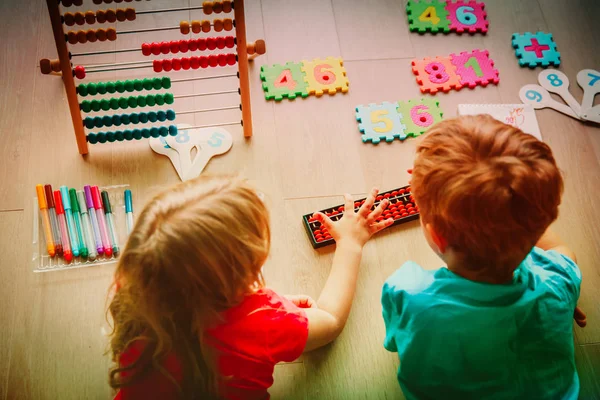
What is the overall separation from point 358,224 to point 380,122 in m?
0.34

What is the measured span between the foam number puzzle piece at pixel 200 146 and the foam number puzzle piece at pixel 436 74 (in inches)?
22.2

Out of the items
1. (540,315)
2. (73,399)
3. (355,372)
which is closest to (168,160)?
(73,399)

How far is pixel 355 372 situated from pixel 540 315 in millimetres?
398

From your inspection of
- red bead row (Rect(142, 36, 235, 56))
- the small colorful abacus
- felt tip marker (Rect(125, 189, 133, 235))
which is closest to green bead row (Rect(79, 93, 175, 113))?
red bead row (Rect(142, 36, 235, 56))

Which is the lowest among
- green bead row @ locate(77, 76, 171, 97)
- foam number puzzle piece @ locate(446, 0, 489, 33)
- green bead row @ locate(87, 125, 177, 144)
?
green bead row @ locate(87, 125, 177, 144)

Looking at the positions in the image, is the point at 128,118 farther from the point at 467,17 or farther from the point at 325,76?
the point at 467,17

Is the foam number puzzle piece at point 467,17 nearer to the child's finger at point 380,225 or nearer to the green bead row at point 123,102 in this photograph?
the child's finger at point 380,225

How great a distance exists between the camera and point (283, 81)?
140 cm

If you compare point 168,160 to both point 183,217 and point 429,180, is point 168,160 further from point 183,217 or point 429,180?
point 429,180

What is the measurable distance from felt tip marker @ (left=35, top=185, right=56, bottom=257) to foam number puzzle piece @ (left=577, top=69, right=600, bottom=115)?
1399 mm

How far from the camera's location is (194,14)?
1472 millimetres

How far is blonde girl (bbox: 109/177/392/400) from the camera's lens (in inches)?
27.0

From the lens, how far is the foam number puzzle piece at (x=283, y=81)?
1.38 metres

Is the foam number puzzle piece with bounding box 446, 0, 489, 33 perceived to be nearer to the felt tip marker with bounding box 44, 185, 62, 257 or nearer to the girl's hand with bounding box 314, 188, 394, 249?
the girl's hand with bounding box 314, 188, 394, 249
